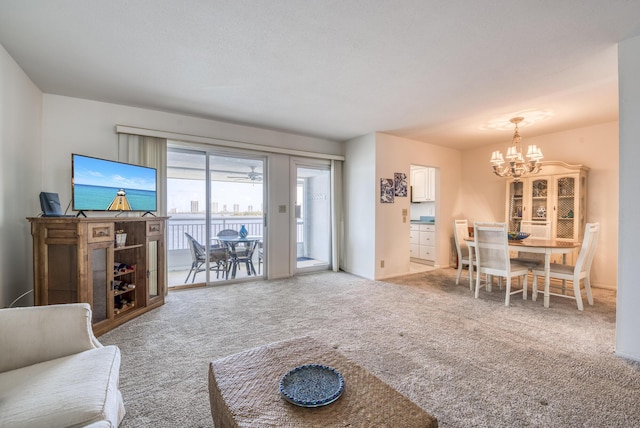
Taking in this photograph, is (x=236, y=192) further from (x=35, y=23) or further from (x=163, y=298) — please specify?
(x=35, y=23)

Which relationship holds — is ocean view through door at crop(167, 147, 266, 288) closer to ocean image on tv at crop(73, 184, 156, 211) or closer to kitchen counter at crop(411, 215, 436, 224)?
ocean image on tv at crop(73, 184, 156, 211)

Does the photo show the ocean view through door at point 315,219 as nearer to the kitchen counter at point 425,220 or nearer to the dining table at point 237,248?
the dining table at point 237,248

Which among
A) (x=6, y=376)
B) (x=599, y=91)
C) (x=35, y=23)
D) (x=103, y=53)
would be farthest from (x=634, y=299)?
(x=35, y=23)

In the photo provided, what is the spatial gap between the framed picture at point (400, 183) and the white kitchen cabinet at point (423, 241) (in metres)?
1.41

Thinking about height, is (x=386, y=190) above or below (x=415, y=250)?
above

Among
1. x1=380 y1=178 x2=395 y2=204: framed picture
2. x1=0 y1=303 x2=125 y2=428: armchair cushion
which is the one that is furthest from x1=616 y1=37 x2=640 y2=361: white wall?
x1=0 y1=303 x2=125 y2=428: armchair cushion

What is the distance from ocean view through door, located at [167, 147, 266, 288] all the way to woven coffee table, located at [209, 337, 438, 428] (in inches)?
124

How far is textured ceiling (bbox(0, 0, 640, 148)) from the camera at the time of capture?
73.3 inches

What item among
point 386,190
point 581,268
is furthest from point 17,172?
point 581,268

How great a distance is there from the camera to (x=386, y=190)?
15.7ft

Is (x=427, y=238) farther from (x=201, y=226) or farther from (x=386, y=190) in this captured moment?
(x=201, y=226)

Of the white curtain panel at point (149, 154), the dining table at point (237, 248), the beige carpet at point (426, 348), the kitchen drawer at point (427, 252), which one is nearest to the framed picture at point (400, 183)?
the kitchen drawer at point (427, 252)

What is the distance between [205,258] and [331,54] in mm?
3288

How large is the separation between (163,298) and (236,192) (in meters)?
1.87
